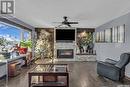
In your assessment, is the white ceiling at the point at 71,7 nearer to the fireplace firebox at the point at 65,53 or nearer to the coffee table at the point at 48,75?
the coffee table at the point at 48,75

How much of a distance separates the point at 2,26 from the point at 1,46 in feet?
2.62

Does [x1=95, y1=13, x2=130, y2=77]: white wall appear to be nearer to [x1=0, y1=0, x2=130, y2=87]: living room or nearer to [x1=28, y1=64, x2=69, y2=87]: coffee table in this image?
[x1=0, y1=0, x2=130, y2=87]: living room

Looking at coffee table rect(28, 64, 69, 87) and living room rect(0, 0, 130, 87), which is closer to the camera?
coffee table rect(28, 64, 69, 87)

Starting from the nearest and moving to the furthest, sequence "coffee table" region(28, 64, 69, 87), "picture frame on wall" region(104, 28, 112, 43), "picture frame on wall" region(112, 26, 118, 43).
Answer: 1. "coffee table" region(28, 64, 69, 87)
2. "picture frame on wall" region(112, 26, 118, 43)
3. "picture frame on wall" region(104, 28, 112, 43)

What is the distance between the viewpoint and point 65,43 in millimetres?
13461

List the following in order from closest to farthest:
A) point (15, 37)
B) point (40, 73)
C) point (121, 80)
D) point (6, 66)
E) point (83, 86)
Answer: point (40, 73) < point (83, 86) < point (121, 80) < point (6, 66) < point (15, 37)

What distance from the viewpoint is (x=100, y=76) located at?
7434 mm

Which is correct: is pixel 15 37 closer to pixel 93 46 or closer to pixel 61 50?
pixel 61 50

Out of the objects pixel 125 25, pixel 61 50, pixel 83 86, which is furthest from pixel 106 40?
pixel 83 86

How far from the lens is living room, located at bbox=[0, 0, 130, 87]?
577cm

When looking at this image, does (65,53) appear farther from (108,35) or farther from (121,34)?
(121,34)

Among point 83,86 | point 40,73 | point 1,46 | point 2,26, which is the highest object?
point 2,26

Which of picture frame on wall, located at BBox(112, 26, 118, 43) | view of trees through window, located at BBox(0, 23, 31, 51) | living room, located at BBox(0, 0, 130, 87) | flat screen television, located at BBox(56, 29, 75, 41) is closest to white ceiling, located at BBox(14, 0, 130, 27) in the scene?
living room, located at BBox(0, 0, 130, 87)

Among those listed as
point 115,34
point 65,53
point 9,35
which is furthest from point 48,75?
point 65,53
